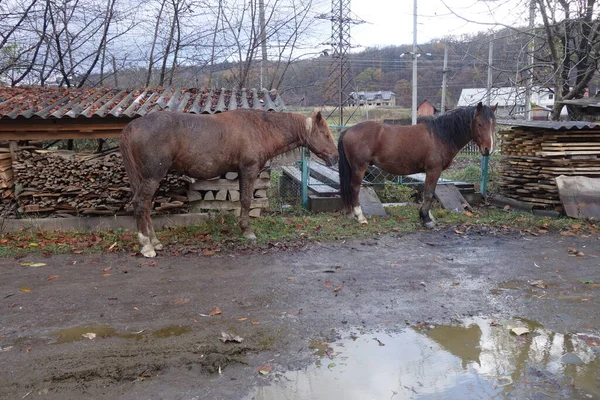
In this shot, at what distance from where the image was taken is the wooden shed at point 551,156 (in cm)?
859

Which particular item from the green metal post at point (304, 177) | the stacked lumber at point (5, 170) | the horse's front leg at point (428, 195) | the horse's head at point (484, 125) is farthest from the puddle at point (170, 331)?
the horse's head at point (484, 125)

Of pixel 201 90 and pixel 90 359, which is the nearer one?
pixel 90 359

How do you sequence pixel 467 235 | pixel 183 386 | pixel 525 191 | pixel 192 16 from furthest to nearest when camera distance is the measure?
1. pixel 192 16
2. pixel 525 191
3. pixel 467 235
4. pixel 183 386

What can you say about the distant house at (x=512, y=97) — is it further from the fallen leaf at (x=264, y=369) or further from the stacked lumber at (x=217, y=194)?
the fallen leaf at (x=264, y=369)

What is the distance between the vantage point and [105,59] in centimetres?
1348

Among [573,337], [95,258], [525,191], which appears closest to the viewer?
[573,337]

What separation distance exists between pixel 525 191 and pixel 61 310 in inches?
337

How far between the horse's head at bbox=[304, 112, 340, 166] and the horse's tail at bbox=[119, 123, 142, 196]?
270 centimetres

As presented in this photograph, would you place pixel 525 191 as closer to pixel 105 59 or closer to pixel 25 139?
pixel 25 139

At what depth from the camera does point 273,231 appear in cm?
744

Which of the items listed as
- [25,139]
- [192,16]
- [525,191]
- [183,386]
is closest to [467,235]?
[525,191]

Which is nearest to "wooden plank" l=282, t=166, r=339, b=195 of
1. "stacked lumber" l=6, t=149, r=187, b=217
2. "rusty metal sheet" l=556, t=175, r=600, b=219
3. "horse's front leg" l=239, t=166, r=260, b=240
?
"horse's front leg" l=239, t=166, r=260, b=240

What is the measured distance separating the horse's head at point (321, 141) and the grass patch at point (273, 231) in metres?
1.27

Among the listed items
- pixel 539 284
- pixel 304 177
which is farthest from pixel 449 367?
pixel 304 177
